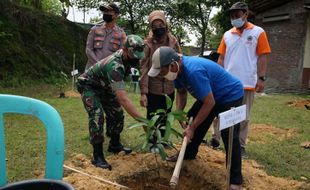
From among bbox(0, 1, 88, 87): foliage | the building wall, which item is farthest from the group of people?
the building wall

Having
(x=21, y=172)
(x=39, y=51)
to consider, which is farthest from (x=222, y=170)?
(x=39, y=51)

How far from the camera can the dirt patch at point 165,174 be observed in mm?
3848

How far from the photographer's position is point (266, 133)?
6.26 m

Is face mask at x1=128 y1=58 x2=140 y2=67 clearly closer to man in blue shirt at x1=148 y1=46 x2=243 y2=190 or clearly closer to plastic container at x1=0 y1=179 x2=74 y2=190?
man in blue shirt at x1=148 y1=46 x2=243 y2=190

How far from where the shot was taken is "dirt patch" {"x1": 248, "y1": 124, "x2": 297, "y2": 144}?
5828mm

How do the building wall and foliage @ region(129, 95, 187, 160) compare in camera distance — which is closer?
foliage @ region(129, 95, 187, 160)

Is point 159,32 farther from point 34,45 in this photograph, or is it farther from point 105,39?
point 34,45

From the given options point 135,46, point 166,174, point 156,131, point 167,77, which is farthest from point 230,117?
point 166,174

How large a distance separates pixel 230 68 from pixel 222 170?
125 cm

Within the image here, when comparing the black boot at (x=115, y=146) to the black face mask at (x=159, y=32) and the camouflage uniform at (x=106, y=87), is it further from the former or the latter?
the black face mask at (x=159, y=32)

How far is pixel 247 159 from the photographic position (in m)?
4.66

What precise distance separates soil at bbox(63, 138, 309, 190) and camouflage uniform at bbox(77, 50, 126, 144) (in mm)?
381

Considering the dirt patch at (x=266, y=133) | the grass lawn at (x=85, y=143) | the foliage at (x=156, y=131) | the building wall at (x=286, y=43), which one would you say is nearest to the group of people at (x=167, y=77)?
the foliage at (x=156, y=131)

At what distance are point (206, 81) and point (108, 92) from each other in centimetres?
132
